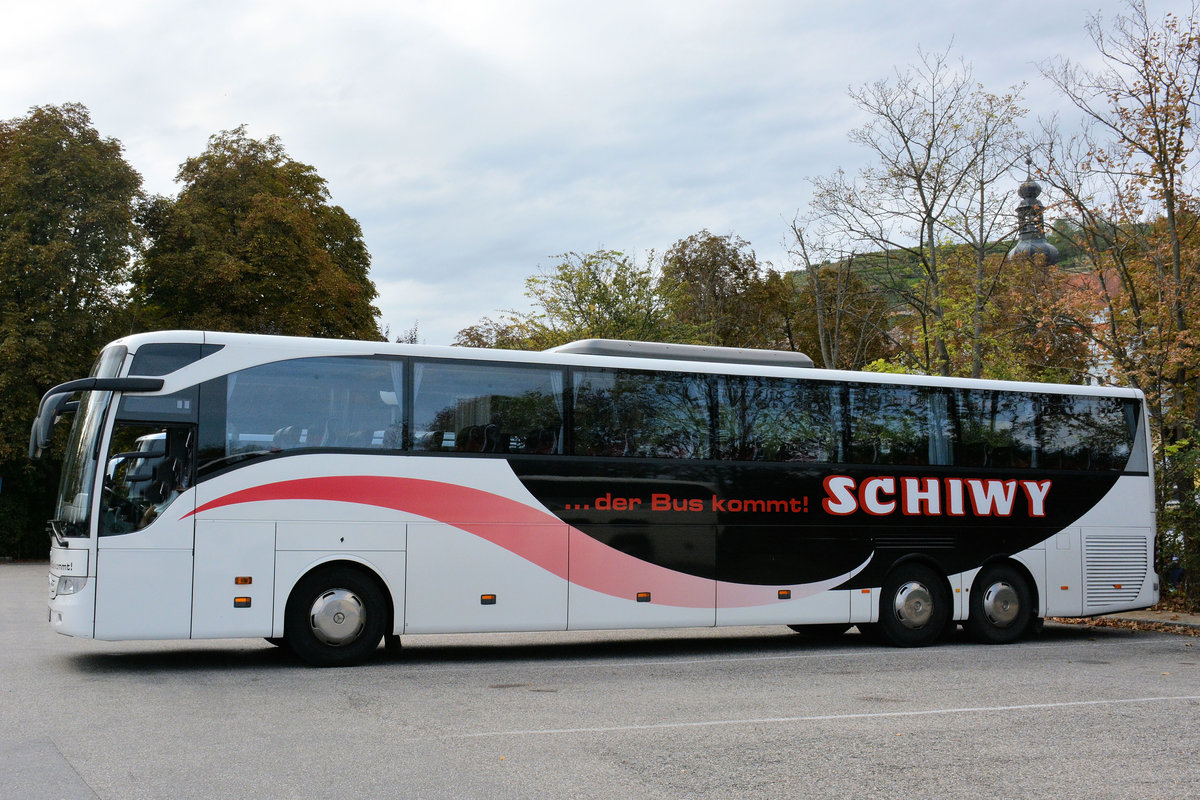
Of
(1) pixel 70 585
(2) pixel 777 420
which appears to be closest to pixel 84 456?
(1) pixel 70 585

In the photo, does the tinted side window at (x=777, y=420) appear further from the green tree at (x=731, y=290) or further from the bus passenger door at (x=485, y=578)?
the green tree at (x=731, y=290)

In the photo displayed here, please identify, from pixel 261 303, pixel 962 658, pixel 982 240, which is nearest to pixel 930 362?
pixel 982 240

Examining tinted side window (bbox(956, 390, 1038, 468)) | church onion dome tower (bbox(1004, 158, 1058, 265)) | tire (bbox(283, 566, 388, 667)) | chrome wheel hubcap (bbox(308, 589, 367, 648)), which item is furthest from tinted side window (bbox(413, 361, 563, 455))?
church onion dome tower (bbox(1004, 158, 1058, 265))

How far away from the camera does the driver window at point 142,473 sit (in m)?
10.7

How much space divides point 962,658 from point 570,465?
5143 millimetres

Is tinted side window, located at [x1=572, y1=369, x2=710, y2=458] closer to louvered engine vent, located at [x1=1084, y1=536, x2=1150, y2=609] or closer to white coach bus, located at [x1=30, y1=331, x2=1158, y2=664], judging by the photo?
white coach bus, located at [x1=30, y1=331, x2=1158, y2=664]

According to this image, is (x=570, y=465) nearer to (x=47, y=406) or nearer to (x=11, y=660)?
(x=47, y=406)

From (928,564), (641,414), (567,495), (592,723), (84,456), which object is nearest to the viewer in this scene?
(592,723)

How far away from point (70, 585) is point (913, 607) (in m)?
9.79

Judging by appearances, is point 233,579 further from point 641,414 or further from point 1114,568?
point 1114,568

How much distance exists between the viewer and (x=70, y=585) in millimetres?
10633

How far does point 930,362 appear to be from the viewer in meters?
31.8

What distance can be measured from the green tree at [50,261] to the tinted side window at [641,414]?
26980 millimetres

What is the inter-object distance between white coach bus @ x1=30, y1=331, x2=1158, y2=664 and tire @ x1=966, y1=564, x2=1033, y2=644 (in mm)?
27
